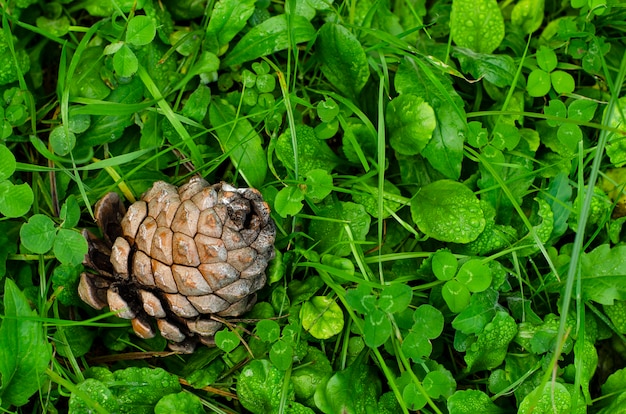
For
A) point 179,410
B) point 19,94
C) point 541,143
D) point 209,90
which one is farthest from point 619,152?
point 19,94

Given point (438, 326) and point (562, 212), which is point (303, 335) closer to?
point (438, 326)

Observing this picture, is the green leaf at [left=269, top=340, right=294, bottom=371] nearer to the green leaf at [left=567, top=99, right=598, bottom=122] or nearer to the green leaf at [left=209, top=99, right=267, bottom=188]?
the green leaf at [left=209, top=99, right=267, bottom=188]

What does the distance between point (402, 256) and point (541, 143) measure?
0.52 meters

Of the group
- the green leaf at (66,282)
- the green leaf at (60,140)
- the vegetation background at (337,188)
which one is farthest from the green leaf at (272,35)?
the green leaf at (66,282)

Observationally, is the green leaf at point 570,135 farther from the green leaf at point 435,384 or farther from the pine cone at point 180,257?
the pine cone at point 180,257

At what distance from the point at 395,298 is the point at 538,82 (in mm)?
717

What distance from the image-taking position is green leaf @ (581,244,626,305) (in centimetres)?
151

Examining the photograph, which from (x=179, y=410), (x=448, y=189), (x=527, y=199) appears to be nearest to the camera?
(x=179, y=410)

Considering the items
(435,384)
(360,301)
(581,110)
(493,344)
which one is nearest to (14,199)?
(360,301)

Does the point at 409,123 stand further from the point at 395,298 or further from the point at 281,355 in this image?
the point at 281,355

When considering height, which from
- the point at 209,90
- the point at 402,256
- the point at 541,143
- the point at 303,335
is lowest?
the point at 303,335

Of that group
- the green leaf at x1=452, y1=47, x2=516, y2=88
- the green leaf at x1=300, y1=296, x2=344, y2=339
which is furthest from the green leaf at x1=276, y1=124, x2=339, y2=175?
the green leaf at x1=452, y1=47, x2=516, y2=88

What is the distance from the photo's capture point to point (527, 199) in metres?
1.63

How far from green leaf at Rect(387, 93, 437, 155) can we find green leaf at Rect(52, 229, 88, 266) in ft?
2.57
